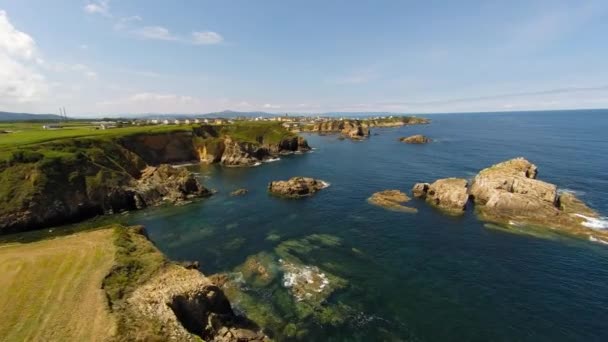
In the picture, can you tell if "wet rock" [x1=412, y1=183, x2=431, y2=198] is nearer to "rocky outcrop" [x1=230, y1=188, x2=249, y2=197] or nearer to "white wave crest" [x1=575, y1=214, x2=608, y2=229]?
"white wave crest" [x1=575, y1=214, x2=608, y2=229]

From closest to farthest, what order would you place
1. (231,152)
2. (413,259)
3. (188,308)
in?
(188,308) → (413,259) → (231,152)

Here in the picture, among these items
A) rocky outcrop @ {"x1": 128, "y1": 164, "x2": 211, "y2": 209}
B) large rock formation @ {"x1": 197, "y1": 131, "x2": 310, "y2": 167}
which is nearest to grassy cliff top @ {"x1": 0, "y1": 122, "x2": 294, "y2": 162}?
large rock formation @ {"x1": 197, "y1": 131, "x2": 310, "y2": 167}

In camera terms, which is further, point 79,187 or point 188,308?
point 79,187

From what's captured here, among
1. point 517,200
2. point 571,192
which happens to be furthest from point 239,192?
point 571,192

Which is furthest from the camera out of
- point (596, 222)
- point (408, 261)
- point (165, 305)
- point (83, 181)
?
point (83, 181)

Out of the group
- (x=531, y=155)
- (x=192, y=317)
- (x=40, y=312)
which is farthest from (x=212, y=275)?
(x=531, y=155)

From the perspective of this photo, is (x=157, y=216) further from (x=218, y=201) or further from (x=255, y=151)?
(x=255, y=151)

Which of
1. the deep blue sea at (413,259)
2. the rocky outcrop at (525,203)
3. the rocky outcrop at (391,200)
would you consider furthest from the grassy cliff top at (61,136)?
the rocky outcrop at (525,203)

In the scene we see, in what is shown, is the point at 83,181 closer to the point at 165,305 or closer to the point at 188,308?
the point at 188,308
